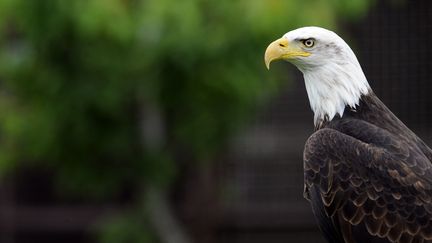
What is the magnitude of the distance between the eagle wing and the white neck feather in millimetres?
152

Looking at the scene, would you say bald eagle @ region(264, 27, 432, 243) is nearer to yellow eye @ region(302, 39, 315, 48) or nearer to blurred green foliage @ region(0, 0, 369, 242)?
yellow eye @ region(302, 39, 315, 48)

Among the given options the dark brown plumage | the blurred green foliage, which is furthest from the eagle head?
the blurred green foliage

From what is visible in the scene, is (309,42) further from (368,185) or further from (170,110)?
(170,110)

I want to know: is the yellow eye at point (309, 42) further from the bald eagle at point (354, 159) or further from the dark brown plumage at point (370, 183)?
the dark brown plumage at point (370, 183)

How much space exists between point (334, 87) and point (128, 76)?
113 inches

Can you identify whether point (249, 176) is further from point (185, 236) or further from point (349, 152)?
point (349, 152)

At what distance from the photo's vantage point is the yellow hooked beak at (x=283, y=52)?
17.9 feet

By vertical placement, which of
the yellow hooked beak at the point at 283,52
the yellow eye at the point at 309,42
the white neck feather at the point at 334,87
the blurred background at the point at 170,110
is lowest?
the blurred background at the point at 170,110

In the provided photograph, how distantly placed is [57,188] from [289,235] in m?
1.93

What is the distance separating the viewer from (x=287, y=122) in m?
10.2

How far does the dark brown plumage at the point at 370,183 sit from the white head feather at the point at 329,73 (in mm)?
131

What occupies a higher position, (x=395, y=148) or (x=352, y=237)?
(x=395, y=148)

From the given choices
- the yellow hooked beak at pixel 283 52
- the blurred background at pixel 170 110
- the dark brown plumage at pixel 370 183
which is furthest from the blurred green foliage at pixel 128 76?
the dark brown plumage at pixel 370 183

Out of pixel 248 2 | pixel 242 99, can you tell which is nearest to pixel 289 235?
pixel 242 99
